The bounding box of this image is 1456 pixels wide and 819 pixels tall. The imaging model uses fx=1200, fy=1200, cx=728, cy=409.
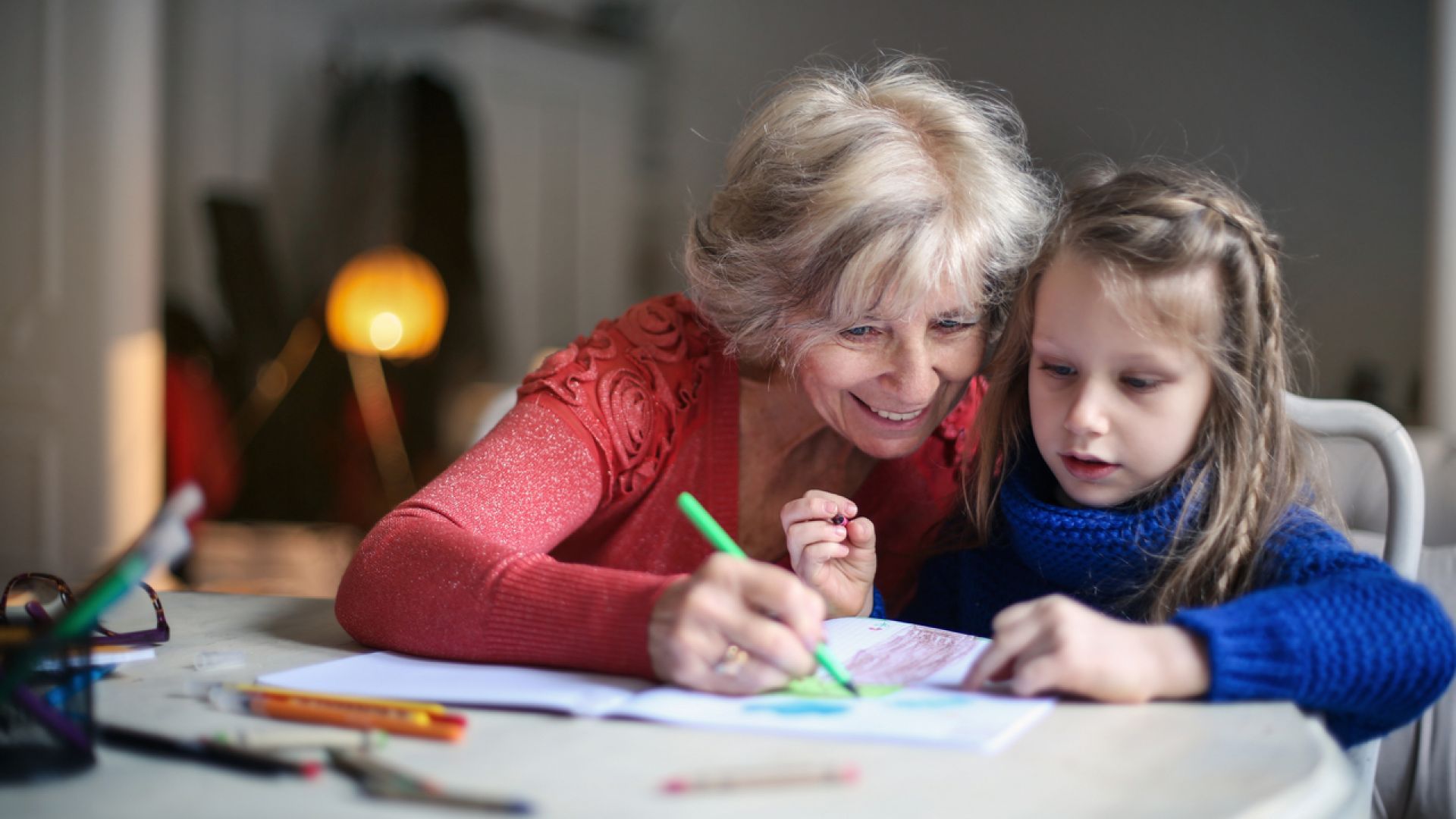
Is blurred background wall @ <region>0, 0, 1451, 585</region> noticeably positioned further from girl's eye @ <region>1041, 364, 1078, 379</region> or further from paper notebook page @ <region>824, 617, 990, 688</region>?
paper notebook page @ <region>824, 617, 990, 688</region>

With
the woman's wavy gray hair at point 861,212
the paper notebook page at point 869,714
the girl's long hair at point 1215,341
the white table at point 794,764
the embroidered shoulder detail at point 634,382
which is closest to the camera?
the white table at point 794,764

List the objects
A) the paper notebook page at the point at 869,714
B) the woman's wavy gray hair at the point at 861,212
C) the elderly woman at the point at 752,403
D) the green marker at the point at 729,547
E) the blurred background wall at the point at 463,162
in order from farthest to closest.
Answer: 1. the blurred background wall at the point at 463,162
2. the woman's wavy gray hair at the point at 861,212
3. the elderly woman at the point at 752,403
4. the green marker at the point at 729,547
5. the paper notebook page at the point at 869,714

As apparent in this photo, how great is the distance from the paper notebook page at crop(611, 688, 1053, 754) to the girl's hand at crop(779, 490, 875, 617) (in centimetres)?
28

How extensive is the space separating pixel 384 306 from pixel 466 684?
385cm

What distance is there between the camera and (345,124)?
4.77m

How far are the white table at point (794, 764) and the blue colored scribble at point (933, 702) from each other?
2.3 inches

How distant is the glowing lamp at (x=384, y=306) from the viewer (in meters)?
4.50

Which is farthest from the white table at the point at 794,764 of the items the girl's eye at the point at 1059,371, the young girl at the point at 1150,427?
the girl's eye at the point at 1059,371

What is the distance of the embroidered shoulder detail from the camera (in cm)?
127

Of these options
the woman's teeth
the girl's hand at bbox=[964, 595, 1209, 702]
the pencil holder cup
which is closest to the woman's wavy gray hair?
the woman's teeth

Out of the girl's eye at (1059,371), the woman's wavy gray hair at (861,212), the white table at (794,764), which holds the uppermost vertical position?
the woman's wavy gray hair at (861,212)

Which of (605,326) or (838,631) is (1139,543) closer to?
(838,631)

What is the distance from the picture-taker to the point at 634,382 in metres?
1.32

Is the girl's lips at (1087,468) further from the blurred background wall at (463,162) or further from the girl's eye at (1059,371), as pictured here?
the blurred background wall at (463,162)
